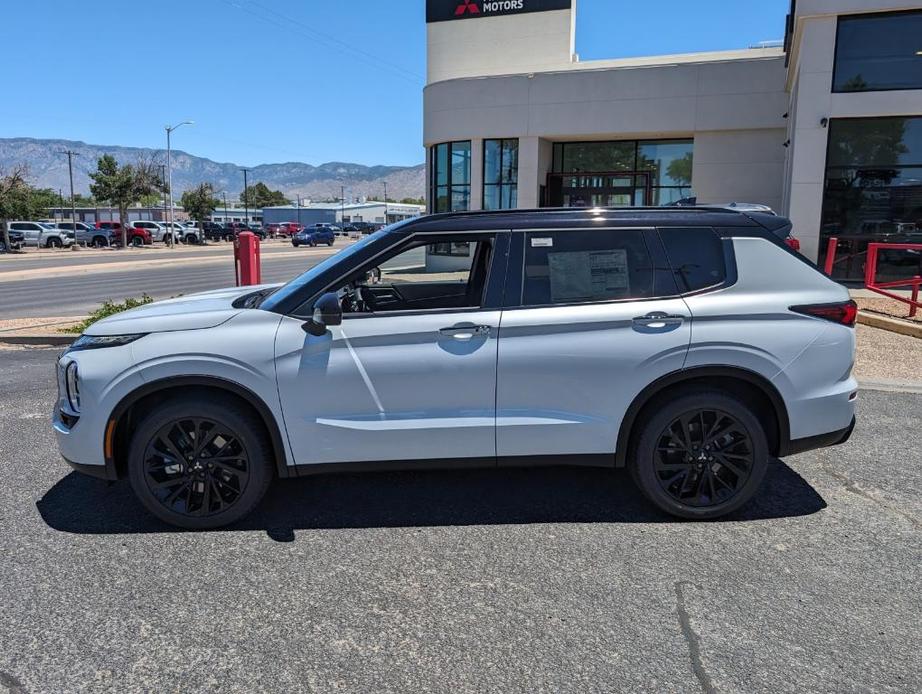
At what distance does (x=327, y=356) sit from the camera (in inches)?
148

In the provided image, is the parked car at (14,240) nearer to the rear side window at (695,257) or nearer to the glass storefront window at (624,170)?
the glass storefront window at (624,170)

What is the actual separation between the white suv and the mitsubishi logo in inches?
884

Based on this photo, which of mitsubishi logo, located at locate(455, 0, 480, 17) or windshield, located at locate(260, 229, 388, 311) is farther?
mitsubishi logo, located at locate(455, 0, 480, 17)

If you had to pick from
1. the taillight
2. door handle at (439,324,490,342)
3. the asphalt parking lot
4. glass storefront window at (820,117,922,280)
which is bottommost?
the asphalt parking lot

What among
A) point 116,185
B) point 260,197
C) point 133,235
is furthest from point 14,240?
point 260,197

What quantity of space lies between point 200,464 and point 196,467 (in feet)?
0.09

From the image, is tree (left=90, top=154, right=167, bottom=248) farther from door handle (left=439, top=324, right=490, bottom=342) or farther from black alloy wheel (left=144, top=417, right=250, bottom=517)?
door handle (left=439, top=324, right=490, bottom=342)

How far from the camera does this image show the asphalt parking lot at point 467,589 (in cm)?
269

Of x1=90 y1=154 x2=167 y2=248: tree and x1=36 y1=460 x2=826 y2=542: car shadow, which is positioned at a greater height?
x1=90 y1=154 x2=167 y2=248: tree

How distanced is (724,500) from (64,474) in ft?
14.0

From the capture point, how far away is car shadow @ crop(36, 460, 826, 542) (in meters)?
4.03

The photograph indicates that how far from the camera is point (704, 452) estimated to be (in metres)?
3.95

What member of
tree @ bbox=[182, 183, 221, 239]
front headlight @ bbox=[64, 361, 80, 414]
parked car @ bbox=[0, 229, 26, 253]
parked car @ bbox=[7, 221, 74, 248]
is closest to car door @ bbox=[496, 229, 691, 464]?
front headlight @ bbox=[64, 361, 80, 414]

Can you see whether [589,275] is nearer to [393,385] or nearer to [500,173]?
[393,385]
